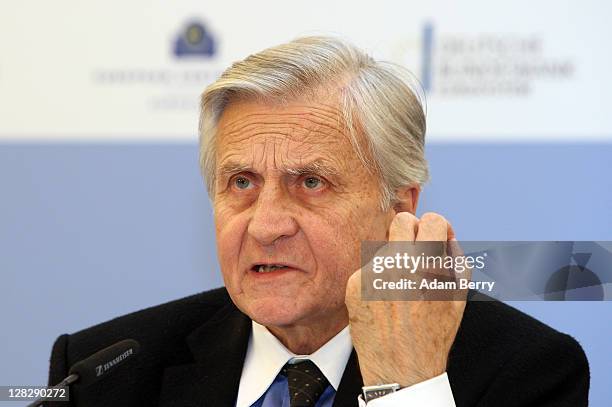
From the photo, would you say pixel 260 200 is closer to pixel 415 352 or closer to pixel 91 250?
pixel 415 352

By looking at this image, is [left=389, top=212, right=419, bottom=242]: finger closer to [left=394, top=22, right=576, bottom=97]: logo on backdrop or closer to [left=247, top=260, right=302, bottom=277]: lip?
[left=247, top=260, right=302, bottom=277]: lip

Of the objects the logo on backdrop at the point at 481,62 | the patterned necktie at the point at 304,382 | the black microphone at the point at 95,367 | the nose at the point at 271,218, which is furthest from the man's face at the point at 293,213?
the logo on backdrop at the point at 481,62

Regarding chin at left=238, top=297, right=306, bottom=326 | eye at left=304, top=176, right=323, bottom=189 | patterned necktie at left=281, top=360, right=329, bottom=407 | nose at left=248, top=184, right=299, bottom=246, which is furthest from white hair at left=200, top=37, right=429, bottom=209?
patterned necktie at left=281, top=360, right=329, bottom=407

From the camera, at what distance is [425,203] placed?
325 centimetres

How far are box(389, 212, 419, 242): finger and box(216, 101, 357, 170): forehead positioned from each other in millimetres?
290

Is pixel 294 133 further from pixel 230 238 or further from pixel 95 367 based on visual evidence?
pixel 95 367

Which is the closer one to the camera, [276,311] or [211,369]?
[276,311]

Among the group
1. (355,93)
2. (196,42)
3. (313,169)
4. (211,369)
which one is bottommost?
(211,369)

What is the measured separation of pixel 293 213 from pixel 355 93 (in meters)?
0.36

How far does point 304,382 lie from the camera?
2.32 m

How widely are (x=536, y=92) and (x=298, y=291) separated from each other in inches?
53.2

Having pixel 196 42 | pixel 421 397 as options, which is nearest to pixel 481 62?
pixel 196 42

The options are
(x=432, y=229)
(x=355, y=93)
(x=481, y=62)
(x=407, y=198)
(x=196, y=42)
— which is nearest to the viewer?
(x=432, y=229)

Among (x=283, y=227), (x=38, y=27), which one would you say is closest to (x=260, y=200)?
(x=283, y=227)
